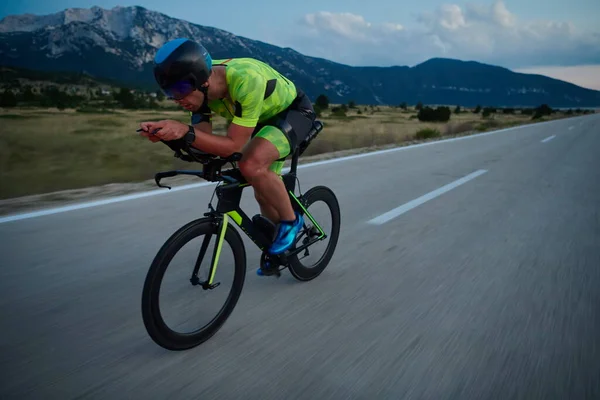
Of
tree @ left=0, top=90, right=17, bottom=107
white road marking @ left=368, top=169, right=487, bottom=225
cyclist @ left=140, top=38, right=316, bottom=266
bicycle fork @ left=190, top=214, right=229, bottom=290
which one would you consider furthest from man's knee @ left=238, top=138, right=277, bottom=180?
tree @ left=0, top=90, right=17, bottom=107

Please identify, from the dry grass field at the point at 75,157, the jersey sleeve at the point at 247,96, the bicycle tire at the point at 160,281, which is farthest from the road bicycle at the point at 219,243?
the dry grass field at the point at 75,157

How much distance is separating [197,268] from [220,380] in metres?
0.72

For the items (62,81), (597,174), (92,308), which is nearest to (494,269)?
(92,308)

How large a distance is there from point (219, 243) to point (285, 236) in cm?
66

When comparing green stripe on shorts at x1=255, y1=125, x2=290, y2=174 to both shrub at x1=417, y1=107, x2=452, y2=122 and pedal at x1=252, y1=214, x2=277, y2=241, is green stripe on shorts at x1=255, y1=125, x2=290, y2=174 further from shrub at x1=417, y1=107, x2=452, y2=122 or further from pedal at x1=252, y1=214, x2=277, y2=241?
shrub at x1=417, y1=107, x2=452, y2=122

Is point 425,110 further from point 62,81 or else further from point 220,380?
point 62,81

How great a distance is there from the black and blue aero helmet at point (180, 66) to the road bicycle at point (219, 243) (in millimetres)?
350

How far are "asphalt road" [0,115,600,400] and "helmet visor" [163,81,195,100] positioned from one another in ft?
4.63

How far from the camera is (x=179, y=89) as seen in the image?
2352 millimetres

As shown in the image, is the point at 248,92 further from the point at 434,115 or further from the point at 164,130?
the point at 434,115

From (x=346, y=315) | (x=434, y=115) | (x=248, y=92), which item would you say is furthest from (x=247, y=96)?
(x=434, y=115)

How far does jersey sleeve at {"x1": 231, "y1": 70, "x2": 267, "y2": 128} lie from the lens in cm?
253

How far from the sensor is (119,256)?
3982mm

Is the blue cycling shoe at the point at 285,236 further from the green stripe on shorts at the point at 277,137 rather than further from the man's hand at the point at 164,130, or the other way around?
the man's hand at the point at 164,130
